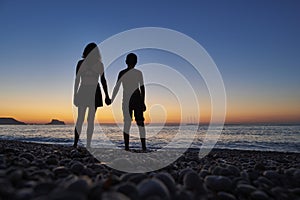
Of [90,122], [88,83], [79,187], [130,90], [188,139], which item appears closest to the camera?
[79,187]

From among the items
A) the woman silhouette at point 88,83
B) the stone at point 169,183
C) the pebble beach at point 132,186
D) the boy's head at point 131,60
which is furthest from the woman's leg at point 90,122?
the stone at point 169,183

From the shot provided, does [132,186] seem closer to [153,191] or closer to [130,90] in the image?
[153,191]

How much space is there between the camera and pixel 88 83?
19.8 feet

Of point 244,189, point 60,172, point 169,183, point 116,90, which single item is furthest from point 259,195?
point 116,90

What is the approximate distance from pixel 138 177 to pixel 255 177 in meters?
1.50

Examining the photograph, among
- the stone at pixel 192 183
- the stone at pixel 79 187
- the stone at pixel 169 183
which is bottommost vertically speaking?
the stone at pixel 192 183

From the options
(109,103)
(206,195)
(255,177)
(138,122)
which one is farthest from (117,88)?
(206,195)

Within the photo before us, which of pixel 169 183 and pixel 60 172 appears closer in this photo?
pixel 169 183

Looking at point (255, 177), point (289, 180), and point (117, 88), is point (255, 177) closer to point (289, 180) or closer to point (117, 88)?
point (289, 180)

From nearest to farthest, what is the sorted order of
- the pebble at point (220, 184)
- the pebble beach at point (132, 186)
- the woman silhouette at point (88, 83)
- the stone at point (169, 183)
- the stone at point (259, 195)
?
1. the pebble beach at point (132, 186)
2. the stone at point (169, 183)
3. the stone at point (259, 195)
4. the pebble at point (220, 184)
5. the woman silhouette at point (88, 83)

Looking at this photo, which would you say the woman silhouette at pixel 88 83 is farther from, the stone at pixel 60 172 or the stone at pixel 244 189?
the stone at pixel 244 189

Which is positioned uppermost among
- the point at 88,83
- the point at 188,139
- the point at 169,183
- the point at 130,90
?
the point at 88,83

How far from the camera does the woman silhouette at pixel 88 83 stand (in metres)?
6.02

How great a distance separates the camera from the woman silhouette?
6.02 m
